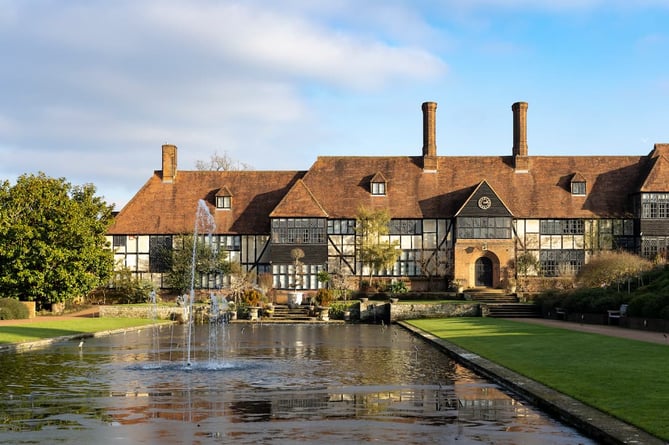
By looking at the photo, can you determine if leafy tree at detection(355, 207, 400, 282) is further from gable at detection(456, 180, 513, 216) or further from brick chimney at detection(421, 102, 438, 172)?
brick chimney at detection(421, 102, 438, 172)

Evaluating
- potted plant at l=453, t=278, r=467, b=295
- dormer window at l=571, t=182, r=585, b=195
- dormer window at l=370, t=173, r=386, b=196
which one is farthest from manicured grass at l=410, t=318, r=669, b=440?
dormer window at l=571, t=182, r=585, b=195

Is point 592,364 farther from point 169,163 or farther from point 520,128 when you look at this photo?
point 169,163

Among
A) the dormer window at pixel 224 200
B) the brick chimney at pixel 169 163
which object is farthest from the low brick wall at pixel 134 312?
the brick chimney at pixel 169 163

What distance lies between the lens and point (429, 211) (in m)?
55.1

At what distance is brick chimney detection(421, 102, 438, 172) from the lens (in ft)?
189

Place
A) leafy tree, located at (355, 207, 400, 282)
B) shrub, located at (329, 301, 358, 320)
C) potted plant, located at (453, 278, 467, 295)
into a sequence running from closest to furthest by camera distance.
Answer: shrub, located at (329, 301, 358, 320), potted plant, located at (453, 278, 467, 295), leafy tree, located at (355, 207, 400, 282)

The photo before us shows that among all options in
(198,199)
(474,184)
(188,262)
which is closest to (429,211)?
(474,184)

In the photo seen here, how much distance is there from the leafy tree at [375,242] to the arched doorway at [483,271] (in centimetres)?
546

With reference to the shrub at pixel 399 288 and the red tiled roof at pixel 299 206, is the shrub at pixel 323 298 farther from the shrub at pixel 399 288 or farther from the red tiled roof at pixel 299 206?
the red tiled roof at pixel 299 206

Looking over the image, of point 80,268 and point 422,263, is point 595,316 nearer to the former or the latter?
point 422,263

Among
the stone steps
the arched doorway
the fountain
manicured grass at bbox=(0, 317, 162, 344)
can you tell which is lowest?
the stone steps

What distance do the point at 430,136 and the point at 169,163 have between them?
18.8m

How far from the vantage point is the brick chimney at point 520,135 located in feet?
187

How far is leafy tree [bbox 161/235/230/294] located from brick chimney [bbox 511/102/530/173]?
2140cm
